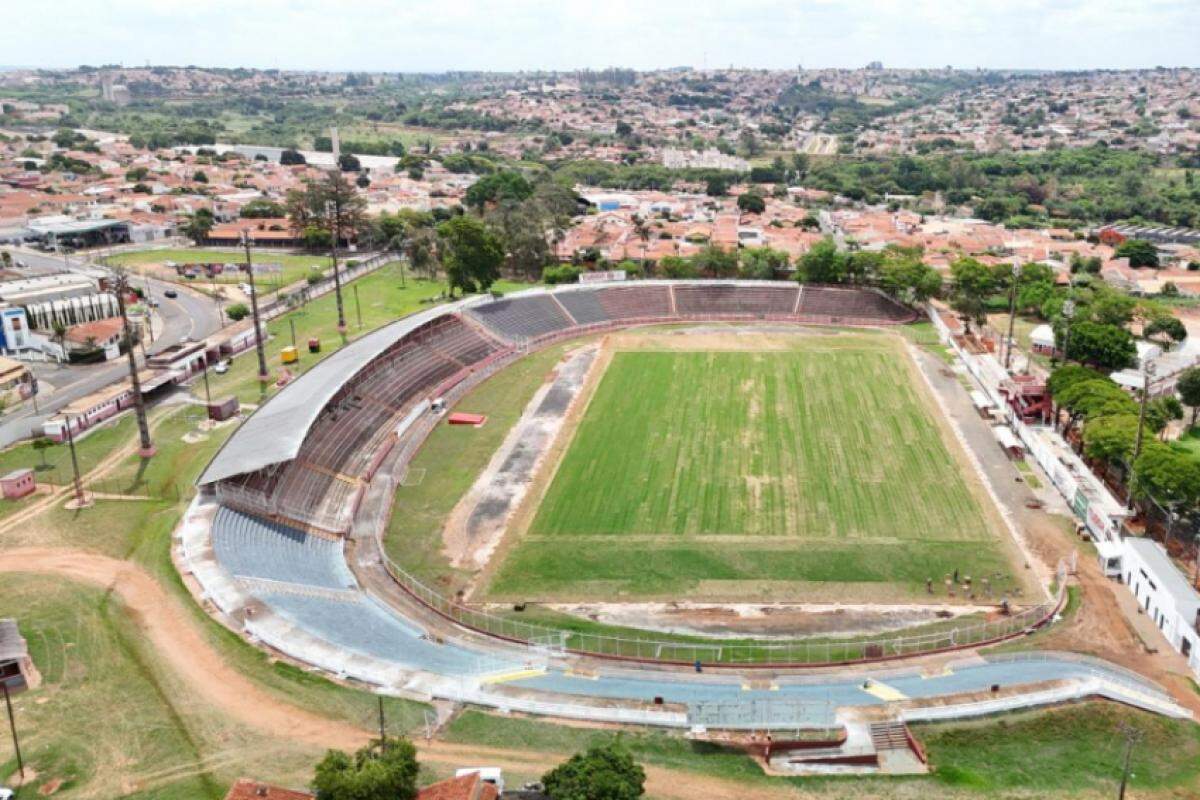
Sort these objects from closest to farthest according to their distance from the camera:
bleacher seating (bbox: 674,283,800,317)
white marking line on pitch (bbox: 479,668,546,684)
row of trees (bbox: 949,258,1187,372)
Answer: white marking line on pitch (bbox: 479,668,546,684) → row of trees (bbox: 949,258,1187,372) → bleacher seating (bbox: 674,283,800,317)

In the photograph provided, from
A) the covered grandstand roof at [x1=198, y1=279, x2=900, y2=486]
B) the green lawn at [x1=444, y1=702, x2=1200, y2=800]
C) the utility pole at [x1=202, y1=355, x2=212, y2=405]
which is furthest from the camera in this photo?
the utility pole at [x1=202, y1=355, x2=212, y2=405]

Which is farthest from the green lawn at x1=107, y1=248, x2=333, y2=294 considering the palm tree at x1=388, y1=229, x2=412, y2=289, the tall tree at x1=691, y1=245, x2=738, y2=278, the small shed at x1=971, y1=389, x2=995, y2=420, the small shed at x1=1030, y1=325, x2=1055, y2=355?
the small shed at x1=1030, y1=325, x2=1055, y2=355

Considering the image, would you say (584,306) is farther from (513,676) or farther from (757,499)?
(513,676)

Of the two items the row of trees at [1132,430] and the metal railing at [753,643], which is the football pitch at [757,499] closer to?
the metal railing at [753,643]

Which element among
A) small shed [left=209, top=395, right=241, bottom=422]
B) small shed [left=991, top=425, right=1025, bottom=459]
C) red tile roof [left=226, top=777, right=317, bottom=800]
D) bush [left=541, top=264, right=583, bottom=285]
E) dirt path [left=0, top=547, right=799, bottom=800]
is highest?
bush [left=541, top=264, right=583, bottom=285]

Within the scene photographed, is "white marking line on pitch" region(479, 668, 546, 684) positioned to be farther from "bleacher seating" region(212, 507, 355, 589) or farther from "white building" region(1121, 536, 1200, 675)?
"white building" region(1121, 536, 1200, 675)

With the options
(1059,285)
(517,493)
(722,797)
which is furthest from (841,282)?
(722,797)
